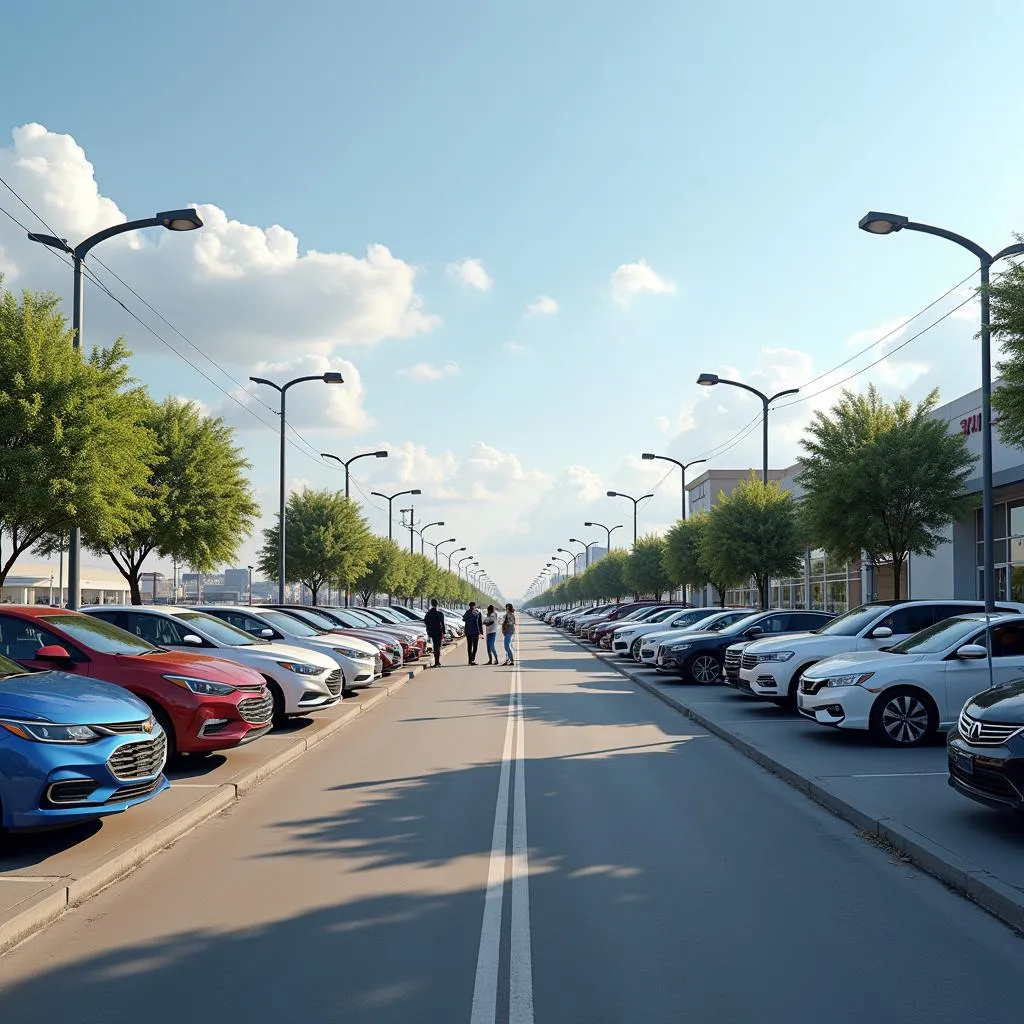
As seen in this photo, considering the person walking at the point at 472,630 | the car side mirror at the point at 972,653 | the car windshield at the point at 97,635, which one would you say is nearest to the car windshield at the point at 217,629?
the car windshield at the point at 97,635

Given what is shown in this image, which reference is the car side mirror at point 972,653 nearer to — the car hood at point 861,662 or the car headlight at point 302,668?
the car hood at point 861,662

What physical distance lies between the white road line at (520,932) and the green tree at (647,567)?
2038 inches

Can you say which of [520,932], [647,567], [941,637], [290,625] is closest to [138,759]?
[520,932]

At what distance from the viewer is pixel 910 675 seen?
12242 millimetres

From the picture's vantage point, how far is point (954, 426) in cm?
3130

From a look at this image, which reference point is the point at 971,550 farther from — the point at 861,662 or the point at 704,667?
the point at 861,662

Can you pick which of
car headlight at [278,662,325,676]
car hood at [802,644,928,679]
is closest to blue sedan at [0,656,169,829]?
car headlight at [278,662,325,676]

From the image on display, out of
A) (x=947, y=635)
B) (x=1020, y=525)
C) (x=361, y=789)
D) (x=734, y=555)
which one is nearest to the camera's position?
(x=361, y=789)

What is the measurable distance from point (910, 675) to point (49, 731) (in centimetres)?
934

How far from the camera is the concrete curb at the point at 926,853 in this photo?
6031mm

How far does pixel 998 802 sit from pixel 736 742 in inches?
227

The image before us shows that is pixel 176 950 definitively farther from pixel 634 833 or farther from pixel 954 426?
pixel 954 426

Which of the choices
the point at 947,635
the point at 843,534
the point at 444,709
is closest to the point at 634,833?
the point at 947,635

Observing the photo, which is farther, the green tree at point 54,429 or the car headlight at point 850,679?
the green tree at point 54,429
